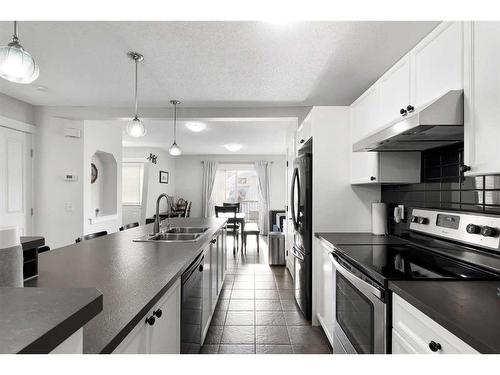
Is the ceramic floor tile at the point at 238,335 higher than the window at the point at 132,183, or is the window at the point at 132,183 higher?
the window at the point at 132,183

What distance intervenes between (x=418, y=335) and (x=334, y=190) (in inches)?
65.9

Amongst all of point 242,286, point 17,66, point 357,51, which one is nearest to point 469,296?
point 357,51

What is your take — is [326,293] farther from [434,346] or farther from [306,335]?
[434,346]

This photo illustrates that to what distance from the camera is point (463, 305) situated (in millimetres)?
922

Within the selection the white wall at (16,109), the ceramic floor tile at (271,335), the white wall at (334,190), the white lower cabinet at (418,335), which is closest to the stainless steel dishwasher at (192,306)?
the ceramic floor tile at (271,335)

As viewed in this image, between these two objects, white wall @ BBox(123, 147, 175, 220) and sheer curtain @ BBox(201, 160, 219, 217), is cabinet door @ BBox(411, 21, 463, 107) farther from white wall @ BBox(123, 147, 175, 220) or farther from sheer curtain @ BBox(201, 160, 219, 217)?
sheer curtain @ BBox(201, 160, 219, 217)

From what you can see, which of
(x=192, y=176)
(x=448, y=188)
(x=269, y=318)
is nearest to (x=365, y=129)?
(x=448, y=188)

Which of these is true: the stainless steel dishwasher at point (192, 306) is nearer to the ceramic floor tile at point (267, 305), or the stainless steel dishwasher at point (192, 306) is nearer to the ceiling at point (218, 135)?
the ceramic floor tile at point (267, 305)

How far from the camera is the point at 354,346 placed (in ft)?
5.02

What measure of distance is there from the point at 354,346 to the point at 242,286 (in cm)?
226

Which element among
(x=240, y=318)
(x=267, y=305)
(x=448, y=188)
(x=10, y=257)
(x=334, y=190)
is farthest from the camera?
(x=267, y=305)

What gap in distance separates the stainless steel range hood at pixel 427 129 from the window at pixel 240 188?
6915 mm

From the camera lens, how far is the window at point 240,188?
8797 millimetres

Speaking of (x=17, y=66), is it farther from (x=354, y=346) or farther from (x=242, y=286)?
(x=242, y=286)
